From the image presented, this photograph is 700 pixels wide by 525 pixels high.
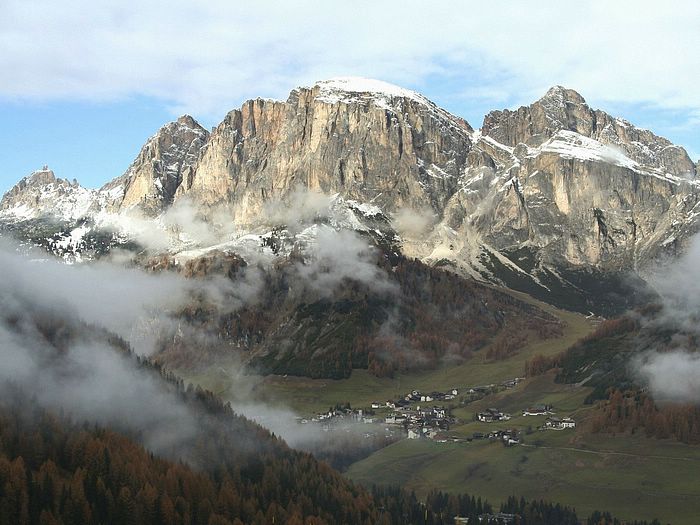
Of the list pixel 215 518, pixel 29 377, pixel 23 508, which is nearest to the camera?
pixel 23 508

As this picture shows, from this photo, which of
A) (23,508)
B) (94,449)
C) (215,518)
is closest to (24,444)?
(94,449)

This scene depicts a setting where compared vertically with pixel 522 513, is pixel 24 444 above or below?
above

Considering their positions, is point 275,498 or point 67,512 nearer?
point 67,512

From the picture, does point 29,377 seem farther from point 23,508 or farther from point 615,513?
point 615,513

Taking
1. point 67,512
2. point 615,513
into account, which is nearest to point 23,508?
point 67,512

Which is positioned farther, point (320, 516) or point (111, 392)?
point (111, 392)

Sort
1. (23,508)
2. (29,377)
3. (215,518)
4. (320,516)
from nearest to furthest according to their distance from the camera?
(23,508) < (215,518) < (320,516) < (29,377)

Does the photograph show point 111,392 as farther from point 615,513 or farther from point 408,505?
point 615,513

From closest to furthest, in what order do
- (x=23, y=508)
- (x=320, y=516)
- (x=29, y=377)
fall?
(x=23, y=508) < (x=320, y=516) < (x=29, y=377)

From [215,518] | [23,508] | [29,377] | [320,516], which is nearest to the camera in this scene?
[23,508]
